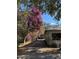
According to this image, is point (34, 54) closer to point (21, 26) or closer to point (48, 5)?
point (21, 26)

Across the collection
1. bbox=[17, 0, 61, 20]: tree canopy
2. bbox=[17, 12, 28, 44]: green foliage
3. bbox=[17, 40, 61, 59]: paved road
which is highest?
bbox=[17, 0, 61, 20]: tree canopy

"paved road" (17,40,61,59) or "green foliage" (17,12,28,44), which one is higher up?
"green foliage" (17,12,28,44)

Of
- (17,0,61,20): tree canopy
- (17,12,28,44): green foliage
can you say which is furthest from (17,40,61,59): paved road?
(17,0,61,20): tree canopy

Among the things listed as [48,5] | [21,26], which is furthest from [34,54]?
[48,5]

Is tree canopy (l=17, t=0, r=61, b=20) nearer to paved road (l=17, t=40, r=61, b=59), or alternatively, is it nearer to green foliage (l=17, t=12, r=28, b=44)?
green foliage (l=17, t=12, r=28, b=44)

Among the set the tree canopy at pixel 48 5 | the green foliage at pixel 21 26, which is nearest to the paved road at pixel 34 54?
the green foliage at pixel 21 26
